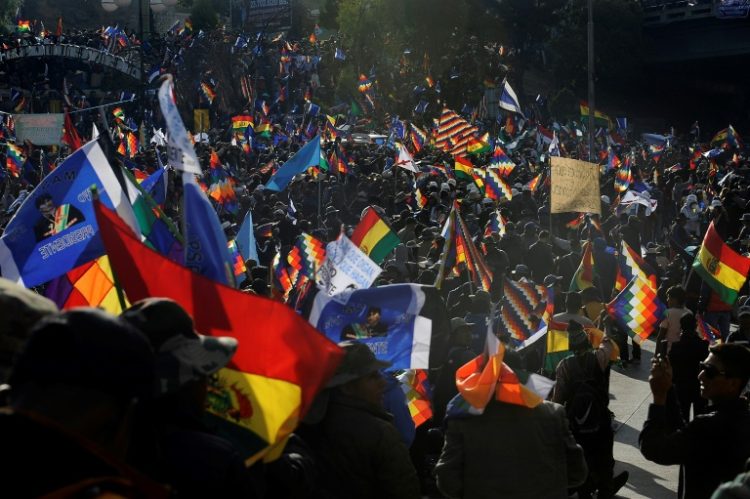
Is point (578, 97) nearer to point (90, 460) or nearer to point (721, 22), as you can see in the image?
point (721, 22)

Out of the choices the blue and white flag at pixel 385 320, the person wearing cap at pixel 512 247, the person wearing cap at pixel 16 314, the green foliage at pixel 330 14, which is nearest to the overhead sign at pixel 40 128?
the person wearing cap at pixel 512 247

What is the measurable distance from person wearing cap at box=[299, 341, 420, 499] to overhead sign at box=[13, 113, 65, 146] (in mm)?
20753

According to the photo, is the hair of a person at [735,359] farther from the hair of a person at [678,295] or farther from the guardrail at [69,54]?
the guardrail at [69,54]

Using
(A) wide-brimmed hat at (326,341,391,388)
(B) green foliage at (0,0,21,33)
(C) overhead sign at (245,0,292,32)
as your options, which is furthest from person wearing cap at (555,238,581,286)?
(C) overhead sign at (245,0,292,32)

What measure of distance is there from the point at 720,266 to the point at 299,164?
282 inches

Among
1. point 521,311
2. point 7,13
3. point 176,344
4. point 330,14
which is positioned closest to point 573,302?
point 521,311

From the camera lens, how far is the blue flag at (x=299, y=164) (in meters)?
15.6

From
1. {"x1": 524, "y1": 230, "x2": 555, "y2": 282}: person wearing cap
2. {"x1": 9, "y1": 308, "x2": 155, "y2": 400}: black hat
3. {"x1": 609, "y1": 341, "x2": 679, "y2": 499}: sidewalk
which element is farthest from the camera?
{"x1": 524, "y1": 230, "x2": 555, "y2": 282}: person wearing cap

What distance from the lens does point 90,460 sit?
2.18 m

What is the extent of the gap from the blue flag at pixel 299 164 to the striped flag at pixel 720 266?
668 centimetres

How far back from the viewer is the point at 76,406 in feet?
7.52

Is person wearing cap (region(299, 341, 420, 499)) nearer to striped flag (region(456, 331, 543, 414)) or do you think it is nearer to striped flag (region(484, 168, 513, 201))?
striped flag (region(456, 331, 543, 414))

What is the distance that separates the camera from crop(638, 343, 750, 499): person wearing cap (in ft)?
14.7

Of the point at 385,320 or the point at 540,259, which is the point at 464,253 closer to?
the point at 540,259
